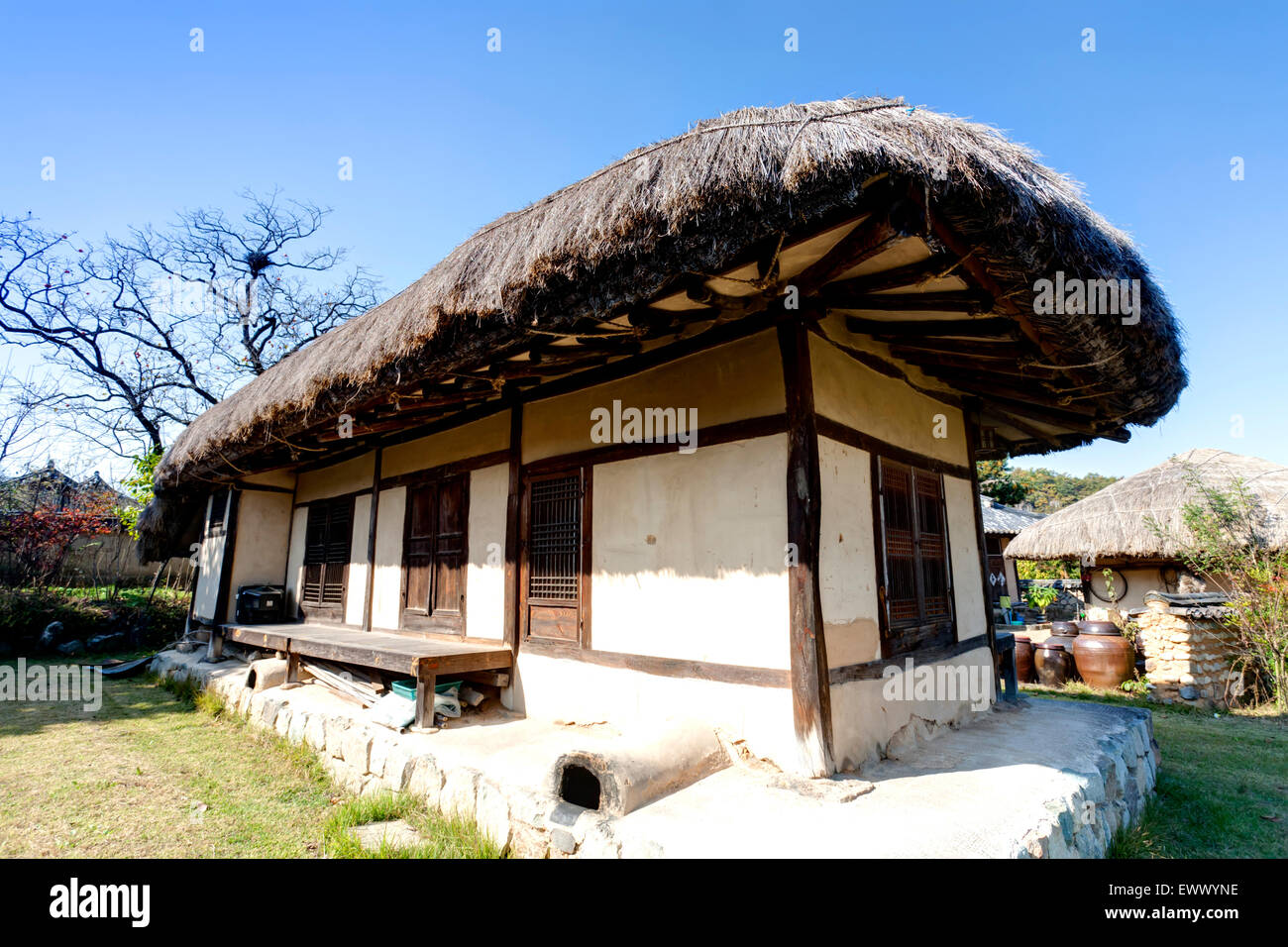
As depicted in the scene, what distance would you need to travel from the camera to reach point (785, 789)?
2.92 meters

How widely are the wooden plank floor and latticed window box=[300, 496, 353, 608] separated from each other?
513 millimetres

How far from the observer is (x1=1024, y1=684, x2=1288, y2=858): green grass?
3363 millimetres

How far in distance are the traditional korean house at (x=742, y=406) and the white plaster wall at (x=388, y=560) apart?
6.2 inches

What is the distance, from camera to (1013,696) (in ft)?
17.4

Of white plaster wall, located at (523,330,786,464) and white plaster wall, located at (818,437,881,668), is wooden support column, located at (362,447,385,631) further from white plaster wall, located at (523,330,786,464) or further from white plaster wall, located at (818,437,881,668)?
white plaster wall, located at (818,437,881,668)

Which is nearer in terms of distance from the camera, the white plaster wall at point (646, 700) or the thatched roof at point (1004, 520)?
the white plaster wall at point (646, 700)

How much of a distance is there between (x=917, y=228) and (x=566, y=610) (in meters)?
3.22

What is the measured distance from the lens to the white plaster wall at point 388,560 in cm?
607

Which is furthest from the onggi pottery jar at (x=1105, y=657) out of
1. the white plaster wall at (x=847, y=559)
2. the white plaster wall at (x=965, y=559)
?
the white plaster wall at (x=847, y=559)

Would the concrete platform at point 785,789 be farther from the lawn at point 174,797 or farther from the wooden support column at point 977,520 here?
the wooden support column at point 977,520

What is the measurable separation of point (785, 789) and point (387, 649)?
3.20 metres

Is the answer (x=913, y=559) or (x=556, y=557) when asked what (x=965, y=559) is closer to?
Result: (x=913, y=559)
